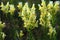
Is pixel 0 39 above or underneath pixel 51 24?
underneath

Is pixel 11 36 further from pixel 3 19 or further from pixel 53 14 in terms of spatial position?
pixel 53 14

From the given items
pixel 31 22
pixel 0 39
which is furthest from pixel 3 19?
pixel 31 22

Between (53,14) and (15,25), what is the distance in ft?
2.05

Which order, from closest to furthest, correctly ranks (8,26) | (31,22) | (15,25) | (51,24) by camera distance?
(31,22), (51,24), (15,25), (8,26)

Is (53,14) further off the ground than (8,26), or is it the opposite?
(53,14)

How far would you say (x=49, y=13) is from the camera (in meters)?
2.08

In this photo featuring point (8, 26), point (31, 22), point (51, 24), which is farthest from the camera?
point (8, 26)

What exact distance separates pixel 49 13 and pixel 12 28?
72 cm

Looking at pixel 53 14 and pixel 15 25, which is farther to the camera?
pixel 15 25

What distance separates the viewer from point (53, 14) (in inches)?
83.4

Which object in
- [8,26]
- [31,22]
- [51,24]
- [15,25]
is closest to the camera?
[31,22]

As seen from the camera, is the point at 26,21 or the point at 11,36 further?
the point at 11,36

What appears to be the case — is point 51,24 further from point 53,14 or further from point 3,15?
point 3,15

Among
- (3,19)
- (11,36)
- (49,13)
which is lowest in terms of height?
(11,36)
